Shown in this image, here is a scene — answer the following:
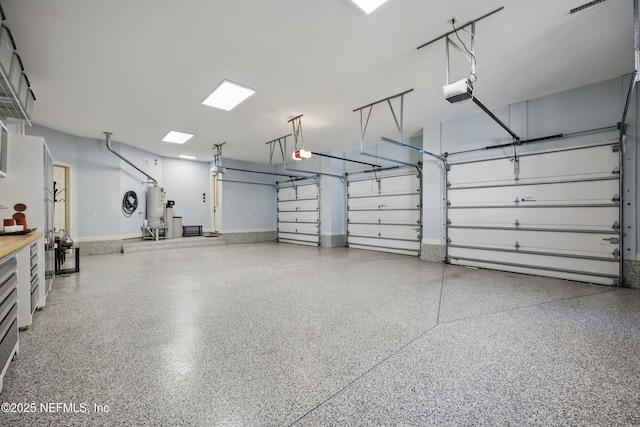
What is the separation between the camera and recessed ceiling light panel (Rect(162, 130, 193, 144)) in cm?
682

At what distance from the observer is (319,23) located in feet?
9.44

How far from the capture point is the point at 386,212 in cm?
791

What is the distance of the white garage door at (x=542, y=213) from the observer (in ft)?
14.1

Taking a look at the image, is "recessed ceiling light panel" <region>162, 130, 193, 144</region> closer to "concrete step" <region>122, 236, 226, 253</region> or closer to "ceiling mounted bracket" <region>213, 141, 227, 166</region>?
"ceiling mounted bracket" <region>213, 141, 227, 166</region>

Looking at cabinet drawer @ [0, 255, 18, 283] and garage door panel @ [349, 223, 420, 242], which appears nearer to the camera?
cabinet drawer @ [0, 255, 18, 283]

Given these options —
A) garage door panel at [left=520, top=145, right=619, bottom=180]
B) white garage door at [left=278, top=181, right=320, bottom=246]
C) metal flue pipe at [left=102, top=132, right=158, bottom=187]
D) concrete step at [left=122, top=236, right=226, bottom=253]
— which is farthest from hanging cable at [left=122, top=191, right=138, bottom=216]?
garage door panel at [left=520, top=145, right=619, bottom=180]

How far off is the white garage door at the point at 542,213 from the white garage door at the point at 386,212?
132 centimetres

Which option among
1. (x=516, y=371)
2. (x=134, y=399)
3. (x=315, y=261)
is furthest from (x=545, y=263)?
(x=134, y=399)

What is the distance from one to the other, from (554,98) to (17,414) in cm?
737

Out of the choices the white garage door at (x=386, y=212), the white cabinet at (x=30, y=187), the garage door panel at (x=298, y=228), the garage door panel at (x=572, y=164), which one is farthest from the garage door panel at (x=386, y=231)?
the white cabinet at (x=30, y=187)

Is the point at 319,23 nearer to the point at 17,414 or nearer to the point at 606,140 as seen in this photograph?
the point at 17,414

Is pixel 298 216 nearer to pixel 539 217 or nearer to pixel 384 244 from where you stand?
pixel 384 244

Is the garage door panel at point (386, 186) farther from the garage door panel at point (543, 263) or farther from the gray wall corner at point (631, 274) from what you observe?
the gray wall corner at point (631, 274)

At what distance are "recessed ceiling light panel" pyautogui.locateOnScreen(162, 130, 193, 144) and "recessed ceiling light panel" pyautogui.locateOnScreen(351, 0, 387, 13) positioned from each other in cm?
565
